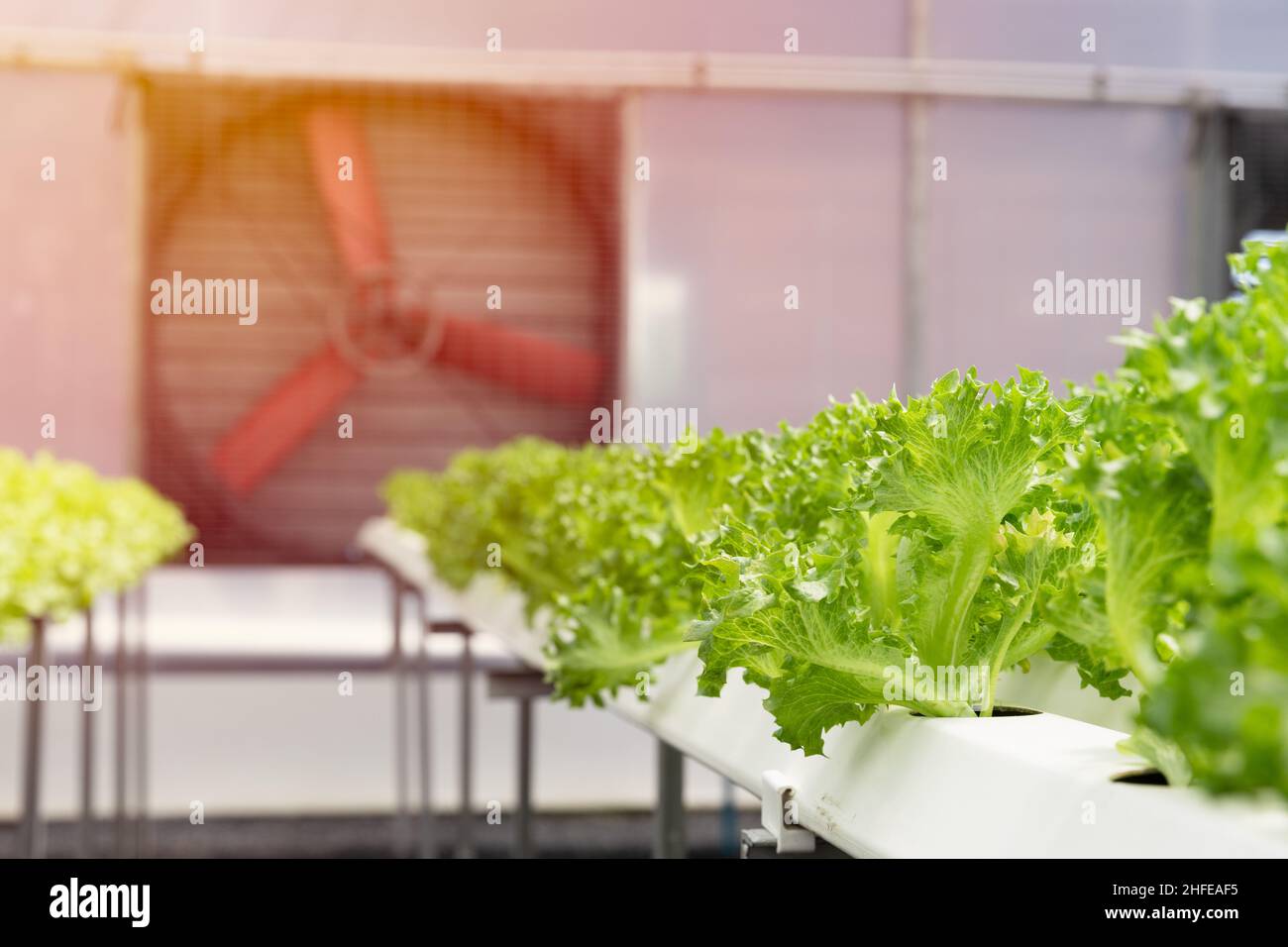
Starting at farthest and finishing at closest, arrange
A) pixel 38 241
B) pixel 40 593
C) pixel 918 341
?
pixel 918 341 → pixel 38 241 → pixel 40 593

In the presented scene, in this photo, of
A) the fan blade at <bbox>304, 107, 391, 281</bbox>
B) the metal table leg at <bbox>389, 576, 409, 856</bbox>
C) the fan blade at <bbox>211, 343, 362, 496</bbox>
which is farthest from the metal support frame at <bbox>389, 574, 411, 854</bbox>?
the fan blade at <bbox>304, 107, 391, 281</bbox>

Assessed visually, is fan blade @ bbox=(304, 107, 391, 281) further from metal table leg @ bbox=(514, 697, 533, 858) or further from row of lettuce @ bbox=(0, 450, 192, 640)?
metal table leg @ bbox=(514, 697, 533, 858)

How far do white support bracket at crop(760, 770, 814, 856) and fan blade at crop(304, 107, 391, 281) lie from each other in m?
6.02

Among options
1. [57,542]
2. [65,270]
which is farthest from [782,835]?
[65,270]

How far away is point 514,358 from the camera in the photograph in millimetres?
7129

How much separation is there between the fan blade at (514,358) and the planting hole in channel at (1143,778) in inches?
247

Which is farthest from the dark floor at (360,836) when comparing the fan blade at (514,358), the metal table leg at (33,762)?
the metal table leg at (33,762)

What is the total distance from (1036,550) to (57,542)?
2441 millimetres

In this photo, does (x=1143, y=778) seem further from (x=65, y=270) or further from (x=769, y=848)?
(x=65, y=270)

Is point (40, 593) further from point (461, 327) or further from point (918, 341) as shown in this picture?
point (918, 341)

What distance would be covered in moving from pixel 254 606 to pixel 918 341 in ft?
11.5

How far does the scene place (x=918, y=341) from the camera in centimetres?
757

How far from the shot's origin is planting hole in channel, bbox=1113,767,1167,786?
0.87 metres
